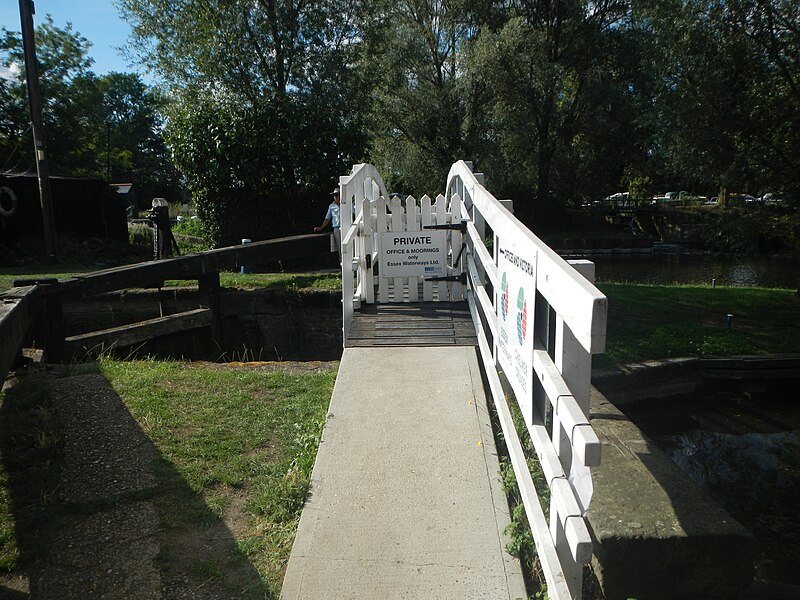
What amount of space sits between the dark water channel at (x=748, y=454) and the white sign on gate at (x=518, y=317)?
301cm

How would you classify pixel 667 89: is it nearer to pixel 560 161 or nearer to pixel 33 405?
pixel 33 405

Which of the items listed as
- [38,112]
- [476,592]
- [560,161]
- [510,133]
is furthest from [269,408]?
[560,161]

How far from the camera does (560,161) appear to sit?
1267 inches

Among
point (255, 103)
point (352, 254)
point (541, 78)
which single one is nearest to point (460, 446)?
point (352, 254)

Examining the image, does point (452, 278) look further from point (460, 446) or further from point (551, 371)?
point (551, 371)

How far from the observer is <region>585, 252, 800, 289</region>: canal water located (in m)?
20.7

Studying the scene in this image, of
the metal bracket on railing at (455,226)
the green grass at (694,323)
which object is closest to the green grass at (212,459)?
the metal bracket on railing at (455,226)

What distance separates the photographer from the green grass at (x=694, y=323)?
9.30 metres

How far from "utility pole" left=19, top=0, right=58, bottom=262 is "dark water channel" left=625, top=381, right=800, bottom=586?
1343 cm

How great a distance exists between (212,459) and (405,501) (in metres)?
1.47

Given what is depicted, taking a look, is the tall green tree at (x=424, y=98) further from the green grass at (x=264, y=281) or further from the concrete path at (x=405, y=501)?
the concrete path at (x=405, y=501)

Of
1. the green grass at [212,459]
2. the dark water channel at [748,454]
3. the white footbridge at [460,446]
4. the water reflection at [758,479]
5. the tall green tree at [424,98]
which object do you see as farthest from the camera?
the tall green tree at [424,98]

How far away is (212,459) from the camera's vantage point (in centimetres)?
445

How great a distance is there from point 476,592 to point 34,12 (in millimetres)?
16855
